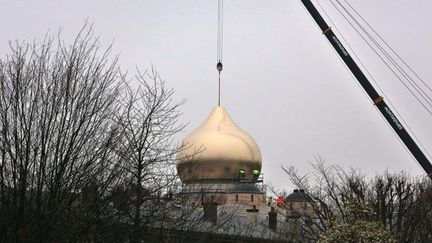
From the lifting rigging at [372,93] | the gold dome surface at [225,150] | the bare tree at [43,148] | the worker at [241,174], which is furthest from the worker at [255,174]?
the bare tree at [43,148]

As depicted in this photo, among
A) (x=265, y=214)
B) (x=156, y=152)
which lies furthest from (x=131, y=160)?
(x=265, y=214)

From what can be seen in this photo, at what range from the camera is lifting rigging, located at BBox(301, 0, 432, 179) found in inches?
1297

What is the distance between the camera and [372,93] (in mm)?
36219

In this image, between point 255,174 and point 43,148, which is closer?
point 43,148

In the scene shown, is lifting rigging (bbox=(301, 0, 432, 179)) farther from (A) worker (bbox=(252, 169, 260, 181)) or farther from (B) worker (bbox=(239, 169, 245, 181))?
(A) worker (bbox=(252, 169, 260, 181))

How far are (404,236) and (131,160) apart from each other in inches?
683

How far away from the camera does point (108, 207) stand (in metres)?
12.2

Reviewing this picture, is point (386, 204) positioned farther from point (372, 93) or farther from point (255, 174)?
point (255, 174)

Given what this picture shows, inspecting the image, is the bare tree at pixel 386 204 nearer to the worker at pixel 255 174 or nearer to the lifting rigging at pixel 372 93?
the lifting rigging at pixel 372 93

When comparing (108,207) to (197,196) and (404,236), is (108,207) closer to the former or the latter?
(197,196)

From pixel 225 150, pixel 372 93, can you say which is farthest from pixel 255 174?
pixel 372 93

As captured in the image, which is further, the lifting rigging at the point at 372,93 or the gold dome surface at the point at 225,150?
the gold dome surface at the point at 225,150

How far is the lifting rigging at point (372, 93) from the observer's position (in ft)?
108

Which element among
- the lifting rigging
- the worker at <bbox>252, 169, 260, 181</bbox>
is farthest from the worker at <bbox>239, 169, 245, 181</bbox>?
the lifting rigging
